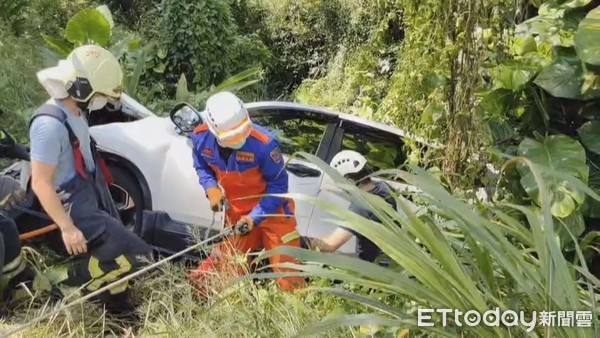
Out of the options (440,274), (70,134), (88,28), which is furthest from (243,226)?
(88,28)

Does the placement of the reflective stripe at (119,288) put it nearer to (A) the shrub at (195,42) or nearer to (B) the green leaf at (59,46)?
(B) the green leaf at (59,46)

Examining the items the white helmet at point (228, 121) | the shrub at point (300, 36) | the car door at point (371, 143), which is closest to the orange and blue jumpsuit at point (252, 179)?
the white helmet at point (228, 121)

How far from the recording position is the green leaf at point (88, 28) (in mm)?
8703

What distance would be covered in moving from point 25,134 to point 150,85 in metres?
4.06

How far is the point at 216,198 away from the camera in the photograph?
411 centimetres

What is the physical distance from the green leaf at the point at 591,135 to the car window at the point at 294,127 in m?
2.07

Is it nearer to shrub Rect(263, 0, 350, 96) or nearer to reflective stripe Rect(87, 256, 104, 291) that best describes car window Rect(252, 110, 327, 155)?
reflective stripe Rect(87, 256, 104, 291)

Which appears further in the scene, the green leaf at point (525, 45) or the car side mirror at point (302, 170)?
the car side mirror at point (302, 170)

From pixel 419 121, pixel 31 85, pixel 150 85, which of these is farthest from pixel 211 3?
pixel 419 121

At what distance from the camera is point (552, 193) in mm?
3209

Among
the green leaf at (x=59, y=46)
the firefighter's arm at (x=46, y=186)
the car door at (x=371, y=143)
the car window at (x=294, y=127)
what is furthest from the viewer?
the green leaf at (x=59, y=46)

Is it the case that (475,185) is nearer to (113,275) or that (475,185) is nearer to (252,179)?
(252,179)

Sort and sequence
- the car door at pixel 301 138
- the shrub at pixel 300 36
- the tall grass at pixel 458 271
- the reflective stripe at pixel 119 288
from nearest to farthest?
the tall grass at pixel 458 271 → the reflective stripe at pixel 119 288 → the car door at pixel 301 138 → the shrub at pixel 300 36

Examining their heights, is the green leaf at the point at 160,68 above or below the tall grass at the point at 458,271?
below
